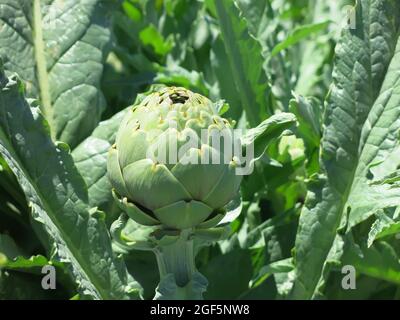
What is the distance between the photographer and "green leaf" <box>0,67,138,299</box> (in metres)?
1.13

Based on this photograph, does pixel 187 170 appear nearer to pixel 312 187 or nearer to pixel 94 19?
pixel 312 187

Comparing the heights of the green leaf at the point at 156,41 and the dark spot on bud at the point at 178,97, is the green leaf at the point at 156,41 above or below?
below

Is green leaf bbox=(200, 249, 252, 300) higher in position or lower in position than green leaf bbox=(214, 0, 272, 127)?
lower

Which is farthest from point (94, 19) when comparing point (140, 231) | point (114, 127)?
point (140, 231)

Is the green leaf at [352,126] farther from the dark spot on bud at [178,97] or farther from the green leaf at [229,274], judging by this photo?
the dark spot on bud at [178,97]

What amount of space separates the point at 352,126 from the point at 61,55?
1.77ft

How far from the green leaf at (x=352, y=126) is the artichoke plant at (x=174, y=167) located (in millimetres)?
250

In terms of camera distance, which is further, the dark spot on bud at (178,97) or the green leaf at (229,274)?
the green leaf at (229,274)

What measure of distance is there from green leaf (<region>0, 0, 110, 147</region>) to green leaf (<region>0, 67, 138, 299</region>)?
19 centimetres

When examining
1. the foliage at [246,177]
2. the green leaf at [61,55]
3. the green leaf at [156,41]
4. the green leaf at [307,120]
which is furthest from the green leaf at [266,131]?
the green leaf at [156,41]

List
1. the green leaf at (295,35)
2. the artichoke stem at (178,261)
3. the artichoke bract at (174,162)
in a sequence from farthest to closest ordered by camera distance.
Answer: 1. the green leaf at (295,35)
2. the artichoke stem at (178,261)
3. the artichoke bract at (174,162)

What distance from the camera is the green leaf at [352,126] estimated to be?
1.21 meters

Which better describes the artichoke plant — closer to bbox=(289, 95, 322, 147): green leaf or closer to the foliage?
the foliage

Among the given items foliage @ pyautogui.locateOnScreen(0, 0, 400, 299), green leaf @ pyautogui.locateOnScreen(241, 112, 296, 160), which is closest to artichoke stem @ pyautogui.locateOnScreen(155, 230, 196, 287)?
foliage @ pyautogui.locateOnScreen(0, 0, 400, 299)
